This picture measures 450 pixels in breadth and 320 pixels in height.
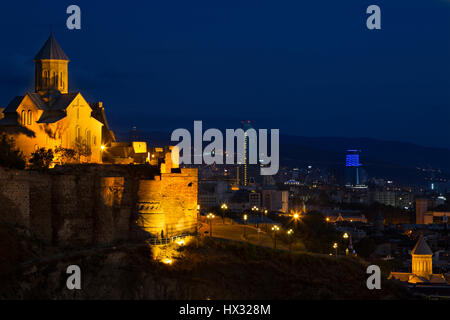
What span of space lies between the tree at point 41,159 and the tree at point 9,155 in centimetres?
45

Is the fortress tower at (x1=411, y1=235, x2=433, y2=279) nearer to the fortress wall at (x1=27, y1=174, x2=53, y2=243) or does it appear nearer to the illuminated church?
the illuminated church

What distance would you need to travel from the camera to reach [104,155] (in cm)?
4419

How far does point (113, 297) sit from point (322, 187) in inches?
6770

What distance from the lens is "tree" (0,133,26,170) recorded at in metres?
33.7

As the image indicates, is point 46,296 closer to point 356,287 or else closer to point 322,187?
point 356,287

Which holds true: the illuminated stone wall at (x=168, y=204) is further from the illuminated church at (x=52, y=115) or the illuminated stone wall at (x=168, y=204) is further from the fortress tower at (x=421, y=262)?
the fortress tower at (x=421, y=262)

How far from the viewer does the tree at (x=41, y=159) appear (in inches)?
1379

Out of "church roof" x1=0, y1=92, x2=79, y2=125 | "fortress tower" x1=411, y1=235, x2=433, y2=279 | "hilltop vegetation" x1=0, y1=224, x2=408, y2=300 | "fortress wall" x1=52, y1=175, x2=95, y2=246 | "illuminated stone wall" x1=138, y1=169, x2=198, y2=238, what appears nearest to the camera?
"hilltop vegetation" x1=0, y1=224, x2=408, y2=300

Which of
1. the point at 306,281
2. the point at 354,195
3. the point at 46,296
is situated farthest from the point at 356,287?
the point at 354,195

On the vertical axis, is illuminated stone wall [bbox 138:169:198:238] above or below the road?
above

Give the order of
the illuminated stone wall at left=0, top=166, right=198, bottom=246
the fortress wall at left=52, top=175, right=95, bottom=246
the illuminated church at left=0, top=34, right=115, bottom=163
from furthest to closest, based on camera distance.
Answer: the illuminated church at left=0, top=34, right=115, bottom=163 < the fortress wall at left=52, top=175, right=95, bottom=246 < the illuminated stone wall at left=0, top=166, right=198, bottom=246

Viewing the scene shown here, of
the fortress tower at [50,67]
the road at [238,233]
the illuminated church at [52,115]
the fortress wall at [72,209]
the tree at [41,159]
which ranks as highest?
the fortress tower at [50,67]

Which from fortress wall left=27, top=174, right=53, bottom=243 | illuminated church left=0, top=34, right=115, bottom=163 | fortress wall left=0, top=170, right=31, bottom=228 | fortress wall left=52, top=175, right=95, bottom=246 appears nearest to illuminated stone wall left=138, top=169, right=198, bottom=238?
fortress wall left=52, top=175, right=95, bottom=246

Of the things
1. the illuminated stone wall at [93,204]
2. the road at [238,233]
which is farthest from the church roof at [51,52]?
the road at [238,233]
